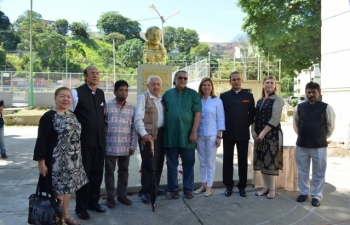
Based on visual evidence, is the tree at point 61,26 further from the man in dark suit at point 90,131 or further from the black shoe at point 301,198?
the black shoe at point 301,198

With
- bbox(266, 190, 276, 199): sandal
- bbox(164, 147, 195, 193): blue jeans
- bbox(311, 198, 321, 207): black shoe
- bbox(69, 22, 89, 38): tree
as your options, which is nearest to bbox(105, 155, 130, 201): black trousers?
bbox(164, 147, 195, 193): blue jeans

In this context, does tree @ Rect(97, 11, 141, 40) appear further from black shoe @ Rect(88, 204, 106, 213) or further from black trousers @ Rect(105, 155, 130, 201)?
black shoe @ Rect(88, 204, 106, 213)

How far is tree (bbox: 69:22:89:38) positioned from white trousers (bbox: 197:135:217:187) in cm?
10237

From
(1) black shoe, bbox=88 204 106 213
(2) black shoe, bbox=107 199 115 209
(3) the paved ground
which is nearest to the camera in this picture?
(3) the paved ground

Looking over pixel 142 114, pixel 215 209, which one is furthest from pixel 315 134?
pixel 142 114

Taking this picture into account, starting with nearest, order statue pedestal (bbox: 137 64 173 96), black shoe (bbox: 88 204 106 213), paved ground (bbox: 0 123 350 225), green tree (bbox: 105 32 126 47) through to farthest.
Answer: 1. paved ground (bbox: 0 123 350 225)
2. black shoe (bbox: 88 204 106 213)
3. statue pedestal (bbox: 137 64 173 96)
4. green tree (bbox: 105 32 126 47)

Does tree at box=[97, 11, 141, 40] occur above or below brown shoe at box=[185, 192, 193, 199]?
above

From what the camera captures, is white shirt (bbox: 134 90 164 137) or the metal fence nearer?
Result: white shirt (bbox: 134 90 164 137)

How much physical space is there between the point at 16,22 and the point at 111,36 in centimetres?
2923

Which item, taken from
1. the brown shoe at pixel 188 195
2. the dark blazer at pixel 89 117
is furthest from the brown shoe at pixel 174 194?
the dark blazer at pixel 89 117

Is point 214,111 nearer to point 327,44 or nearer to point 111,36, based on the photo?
point 327,44

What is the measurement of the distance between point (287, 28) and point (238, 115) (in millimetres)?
13782

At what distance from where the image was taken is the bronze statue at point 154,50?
21.2 feet

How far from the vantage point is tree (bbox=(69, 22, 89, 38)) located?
99.2 meters
